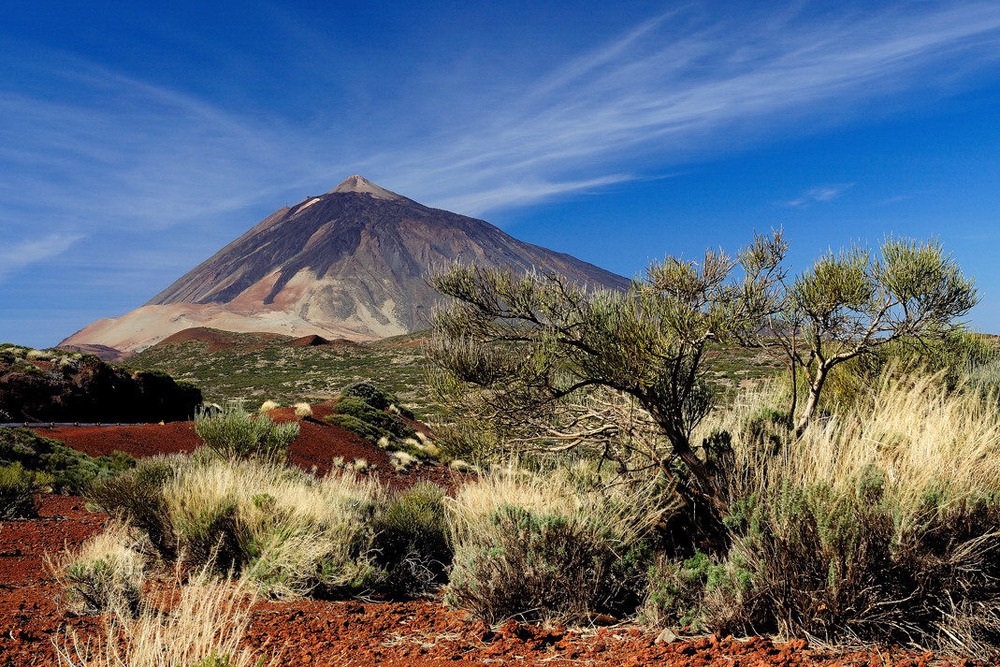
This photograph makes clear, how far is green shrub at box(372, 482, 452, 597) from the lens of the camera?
585cm

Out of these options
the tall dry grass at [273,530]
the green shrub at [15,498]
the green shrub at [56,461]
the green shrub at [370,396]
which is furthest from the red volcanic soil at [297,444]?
the tall dry grass at [273,530]

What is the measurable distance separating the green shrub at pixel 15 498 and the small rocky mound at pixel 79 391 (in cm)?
1229

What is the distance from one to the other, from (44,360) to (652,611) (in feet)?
78.8

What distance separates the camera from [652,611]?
426cm

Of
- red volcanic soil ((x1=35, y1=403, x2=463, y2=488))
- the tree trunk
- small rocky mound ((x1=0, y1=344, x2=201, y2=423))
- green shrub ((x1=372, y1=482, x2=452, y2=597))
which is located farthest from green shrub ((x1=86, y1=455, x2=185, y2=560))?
small rocky mound ((x1=0, y1=344, x2=201, y2=423))

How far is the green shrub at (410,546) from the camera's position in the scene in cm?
585

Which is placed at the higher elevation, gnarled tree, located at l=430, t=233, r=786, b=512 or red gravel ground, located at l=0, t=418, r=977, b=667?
gnarled tree, located at l=430, t=233, r=786, b=512

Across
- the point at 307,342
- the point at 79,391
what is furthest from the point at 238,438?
the point at 307,342

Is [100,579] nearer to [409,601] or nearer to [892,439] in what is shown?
[409,601]

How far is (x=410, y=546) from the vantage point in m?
6.21

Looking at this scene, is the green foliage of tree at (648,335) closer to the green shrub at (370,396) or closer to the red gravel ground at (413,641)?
the red gravel ground at (413,641)

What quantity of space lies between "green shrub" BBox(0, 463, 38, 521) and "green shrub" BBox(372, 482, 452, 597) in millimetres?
4415

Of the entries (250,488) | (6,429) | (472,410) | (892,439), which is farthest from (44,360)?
(892,439)

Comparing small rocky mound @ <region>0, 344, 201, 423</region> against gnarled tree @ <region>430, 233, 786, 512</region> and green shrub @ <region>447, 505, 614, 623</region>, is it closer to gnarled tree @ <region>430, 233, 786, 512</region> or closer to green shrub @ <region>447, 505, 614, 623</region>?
gnarled tree @ <region>430, 233, 786, 512</region>
